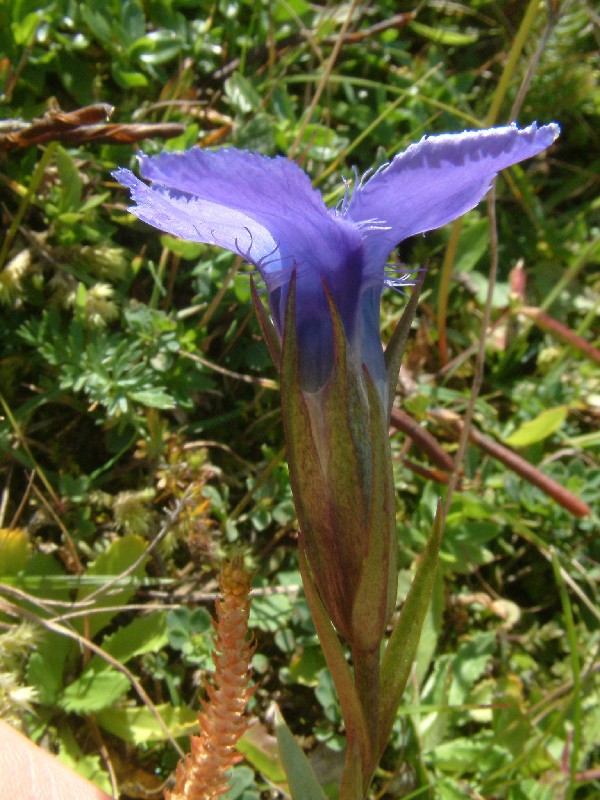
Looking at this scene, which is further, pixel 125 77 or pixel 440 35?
pixel 440 35

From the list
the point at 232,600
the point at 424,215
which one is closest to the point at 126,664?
the point at 232,600

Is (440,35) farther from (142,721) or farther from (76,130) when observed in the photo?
(142,721)

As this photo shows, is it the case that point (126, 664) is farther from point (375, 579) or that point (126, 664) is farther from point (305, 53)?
point (305, 53)

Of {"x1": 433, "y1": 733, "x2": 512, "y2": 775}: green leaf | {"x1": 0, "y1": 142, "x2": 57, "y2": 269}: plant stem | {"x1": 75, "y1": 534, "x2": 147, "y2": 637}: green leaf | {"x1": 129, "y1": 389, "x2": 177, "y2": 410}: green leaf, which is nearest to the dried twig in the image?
{"x1": 433, "y1": 733, "x2": 512, "y2": 775}: green leaf

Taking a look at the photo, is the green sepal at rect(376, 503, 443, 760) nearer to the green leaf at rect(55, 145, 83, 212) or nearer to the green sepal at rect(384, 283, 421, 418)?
the green sepal at rect(384, 283, 421, 418)

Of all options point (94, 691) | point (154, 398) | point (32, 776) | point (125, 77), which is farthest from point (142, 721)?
point (125, 77)

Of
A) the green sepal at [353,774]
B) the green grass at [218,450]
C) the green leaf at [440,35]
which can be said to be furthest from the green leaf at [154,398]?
the green leaf at [440,35]
